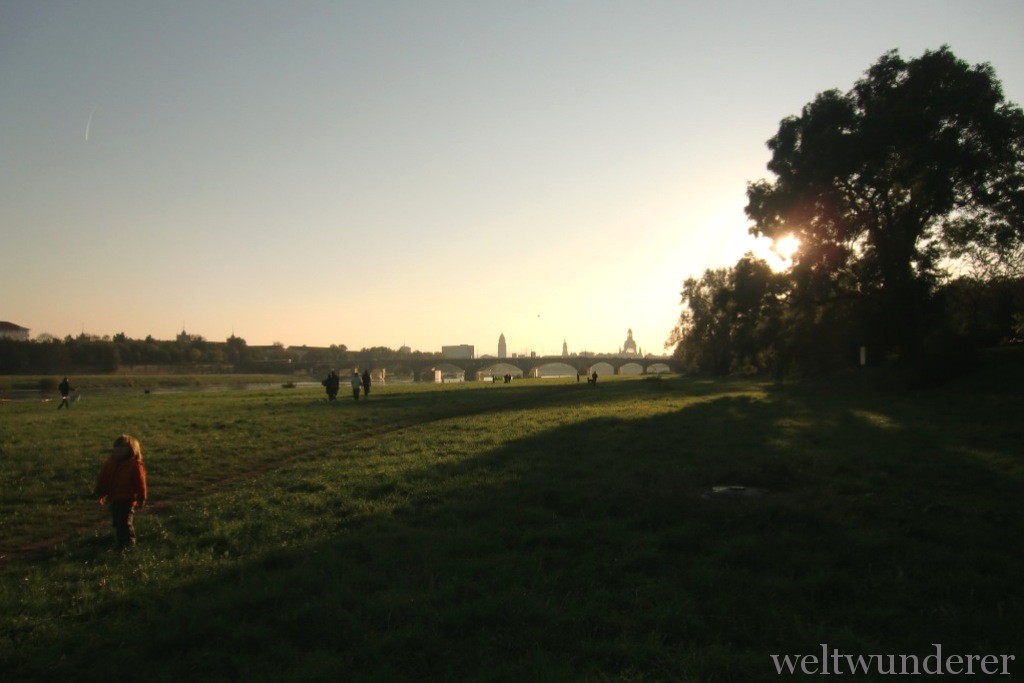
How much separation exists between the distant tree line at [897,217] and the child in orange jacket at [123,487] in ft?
119

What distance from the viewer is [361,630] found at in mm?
7004

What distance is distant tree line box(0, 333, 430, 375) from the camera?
114250 millimetres

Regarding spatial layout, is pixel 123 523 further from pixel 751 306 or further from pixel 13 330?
pixel 13 330

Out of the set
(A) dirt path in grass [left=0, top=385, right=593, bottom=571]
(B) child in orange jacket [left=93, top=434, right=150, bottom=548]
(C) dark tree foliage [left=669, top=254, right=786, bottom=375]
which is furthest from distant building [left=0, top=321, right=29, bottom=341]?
Result: (B) child in orange jacket [left=93, top=434, right=150, bottom=548]

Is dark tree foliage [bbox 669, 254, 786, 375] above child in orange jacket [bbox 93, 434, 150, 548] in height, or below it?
above

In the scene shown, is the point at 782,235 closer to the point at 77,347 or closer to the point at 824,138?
the point at 824,138

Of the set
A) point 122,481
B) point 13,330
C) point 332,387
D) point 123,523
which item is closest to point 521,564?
point 123,523

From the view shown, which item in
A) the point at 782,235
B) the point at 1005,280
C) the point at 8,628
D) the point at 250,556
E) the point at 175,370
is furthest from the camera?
the point at 175,370

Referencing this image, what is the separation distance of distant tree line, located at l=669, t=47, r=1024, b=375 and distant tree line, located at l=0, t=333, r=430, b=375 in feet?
367

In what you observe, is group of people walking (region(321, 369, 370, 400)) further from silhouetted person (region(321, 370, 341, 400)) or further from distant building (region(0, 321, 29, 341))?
distant building (region(0, 321, 29, 341))

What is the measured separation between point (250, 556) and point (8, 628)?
283 cm

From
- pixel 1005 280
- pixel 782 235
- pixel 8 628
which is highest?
pixel 782 235

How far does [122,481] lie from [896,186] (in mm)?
39641

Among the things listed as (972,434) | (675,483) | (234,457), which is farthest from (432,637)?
(972,434)
